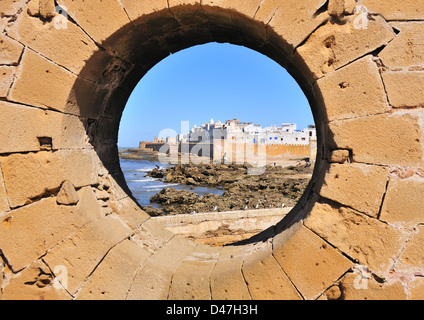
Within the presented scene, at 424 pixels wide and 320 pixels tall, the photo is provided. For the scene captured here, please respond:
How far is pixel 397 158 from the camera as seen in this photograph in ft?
6.93

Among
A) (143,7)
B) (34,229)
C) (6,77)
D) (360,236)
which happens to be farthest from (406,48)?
(34,229)

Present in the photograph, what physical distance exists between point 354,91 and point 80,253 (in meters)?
2.80

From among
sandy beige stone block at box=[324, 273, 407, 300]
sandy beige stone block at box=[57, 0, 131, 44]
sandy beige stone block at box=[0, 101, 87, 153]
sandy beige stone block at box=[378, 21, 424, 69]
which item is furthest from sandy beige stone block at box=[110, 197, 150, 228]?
sandy beige stone block at box=[378, 21, 424, 69]

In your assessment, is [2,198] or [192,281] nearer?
[2,198]

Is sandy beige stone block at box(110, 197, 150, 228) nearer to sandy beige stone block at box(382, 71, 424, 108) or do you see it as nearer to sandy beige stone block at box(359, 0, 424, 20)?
sandy beige stone block at box(382, 71, 424, 108)

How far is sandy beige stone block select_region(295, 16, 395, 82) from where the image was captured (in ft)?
7.08

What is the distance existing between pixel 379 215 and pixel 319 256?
58 cm

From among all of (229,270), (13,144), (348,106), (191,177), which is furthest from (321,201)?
(191,177)

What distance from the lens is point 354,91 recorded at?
2205mm

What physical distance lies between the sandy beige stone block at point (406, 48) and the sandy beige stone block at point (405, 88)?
0.08m

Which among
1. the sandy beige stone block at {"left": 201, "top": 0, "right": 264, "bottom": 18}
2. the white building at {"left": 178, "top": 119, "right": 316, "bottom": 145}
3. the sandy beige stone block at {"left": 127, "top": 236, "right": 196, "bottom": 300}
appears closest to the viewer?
the sandy beige stone block at {"left": 201, "top": 0, "right": 264, "bottom": 18}

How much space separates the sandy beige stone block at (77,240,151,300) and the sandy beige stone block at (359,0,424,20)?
3071 mm

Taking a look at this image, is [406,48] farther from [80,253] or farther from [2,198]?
[2,198]

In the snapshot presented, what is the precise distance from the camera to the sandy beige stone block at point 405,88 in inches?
83.3
